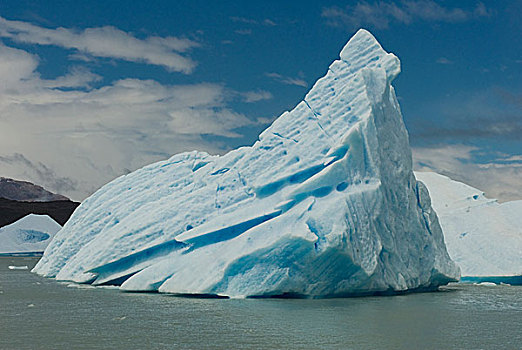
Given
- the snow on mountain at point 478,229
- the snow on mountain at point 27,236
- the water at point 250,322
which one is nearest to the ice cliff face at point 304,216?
the water at point 250,322

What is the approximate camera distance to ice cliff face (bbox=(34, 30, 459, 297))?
1166cm

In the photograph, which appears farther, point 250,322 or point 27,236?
point 27,236

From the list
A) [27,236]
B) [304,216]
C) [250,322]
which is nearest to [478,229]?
[304,216]

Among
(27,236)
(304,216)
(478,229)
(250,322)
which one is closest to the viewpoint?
(250,322)

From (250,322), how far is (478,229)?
41.6 ft

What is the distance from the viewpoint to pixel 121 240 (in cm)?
1389

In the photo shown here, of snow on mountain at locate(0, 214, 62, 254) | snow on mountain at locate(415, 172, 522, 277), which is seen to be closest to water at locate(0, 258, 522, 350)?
snow on mountain at locate(415, 172, 522, 277)

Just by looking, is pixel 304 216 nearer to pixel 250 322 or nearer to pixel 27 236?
pixel 250 322

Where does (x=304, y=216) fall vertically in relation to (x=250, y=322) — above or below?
above

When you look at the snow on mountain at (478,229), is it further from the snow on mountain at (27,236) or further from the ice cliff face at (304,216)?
the snow on mountain at (27,236)

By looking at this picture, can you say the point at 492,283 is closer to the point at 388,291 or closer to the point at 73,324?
the point at 388,291

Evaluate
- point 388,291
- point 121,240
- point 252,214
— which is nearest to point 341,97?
point 252,214

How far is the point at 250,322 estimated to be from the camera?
29.5ft

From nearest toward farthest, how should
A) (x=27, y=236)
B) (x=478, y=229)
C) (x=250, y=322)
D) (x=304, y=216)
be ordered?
1. (x=250, y=322)
2. (x=304, y=216)
3. (x=478, y=229)
4. (x=27, y=236)
